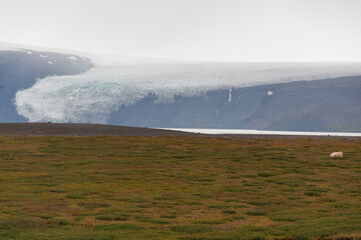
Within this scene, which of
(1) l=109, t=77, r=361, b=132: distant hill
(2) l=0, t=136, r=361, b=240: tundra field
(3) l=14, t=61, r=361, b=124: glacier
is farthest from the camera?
(1) l=109, t=77, r=361, b=132: distant hill

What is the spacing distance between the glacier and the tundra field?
76.9m

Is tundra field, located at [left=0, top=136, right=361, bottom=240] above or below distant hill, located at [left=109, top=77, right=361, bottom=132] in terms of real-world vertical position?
above

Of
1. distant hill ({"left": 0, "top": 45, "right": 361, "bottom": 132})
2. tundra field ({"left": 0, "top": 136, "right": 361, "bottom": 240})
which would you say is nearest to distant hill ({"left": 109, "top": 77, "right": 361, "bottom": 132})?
distant hill ({"left": 0, "top": 45, "right": 361, "bottom": 132})

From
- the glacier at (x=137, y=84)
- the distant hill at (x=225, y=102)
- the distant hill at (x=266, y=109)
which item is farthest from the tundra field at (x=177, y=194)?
the distant hill at (x=266, y=109)

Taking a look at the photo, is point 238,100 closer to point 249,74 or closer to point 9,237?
point 249,74

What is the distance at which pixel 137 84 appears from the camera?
126 m

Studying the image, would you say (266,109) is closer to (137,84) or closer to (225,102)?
(225,102)

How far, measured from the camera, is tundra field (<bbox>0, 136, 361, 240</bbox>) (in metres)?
15.6

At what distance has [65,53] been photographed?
179750 millimetres

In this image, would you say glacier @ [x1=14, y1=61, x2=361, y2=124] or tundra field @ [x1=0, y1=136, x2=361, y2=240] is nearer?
tundra field @ [x1=0, y1=136, x2=361, y2=240]

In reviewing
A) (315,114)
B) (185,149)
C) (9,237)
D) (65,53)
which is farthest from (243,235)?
(65,53)

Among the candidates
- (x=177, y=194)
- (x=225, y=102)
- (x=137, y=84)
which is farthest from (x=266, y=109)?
(x=177, y=194)

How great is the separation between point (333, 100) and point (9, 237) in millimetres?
144792

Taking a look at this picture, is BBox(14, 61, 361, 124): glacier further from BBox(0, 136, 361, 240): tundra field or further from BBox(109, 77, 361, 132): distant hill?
BBox(0, 136, 361, 240): tundra field
